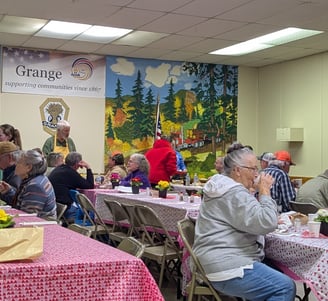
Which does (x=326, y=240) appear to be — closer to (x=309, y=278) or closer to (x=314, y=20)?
(x=309, y=278)

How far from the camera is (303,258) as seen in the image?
3.23m

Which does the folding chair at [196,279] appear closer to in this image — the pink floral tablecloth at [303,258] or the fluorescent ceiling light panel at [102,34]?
the pink floral tablecloth at [303,258]

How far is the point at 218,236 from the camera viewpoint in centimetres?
332

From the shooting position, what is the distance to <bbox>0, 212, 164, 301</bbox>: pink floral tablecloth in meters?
2.36

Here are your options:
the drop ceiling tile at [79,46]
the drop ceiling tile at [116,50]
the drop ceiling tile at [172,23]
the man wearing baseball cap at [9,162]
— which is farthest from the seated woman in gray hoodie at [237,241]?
the drop ceiling tile at [116,50]

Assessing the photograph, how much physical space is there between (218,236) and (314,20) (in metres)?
5.23

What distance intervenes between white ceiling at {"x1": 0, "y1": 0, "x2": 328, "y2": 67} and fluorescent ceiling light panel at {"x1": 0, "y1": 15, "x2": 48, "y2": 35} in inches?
5.6

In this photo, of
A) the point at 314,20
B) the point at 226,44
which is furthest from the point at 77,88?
the point at 314,20

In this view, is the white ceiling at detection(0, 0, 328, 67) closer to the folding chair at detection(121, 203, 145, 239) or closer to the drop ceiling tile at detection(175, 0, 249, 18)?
the drop ceiling tile at detection(175, 0, 249, 18)

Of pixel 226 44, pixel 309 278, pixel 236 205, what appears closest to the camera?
pixel 309 278

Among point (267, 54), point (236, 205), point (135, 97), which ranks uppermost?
point (267, 54)

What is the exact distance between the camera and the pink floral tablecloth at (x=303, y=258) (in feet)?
9.91

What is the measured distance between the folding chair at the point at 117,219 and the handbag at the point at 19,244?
10.3 ft

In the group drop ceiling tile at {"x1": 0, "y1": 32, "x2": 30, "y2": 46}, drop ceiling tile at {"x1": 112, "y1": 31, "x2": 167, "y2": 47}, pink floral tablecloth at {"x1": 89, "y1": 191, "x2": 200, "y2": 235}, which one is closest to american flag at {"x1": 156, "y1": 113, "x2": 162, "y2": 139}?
drop ceiling tile at {"x1": 112, "y1": 31, "x2": 167, "y2": 47}
